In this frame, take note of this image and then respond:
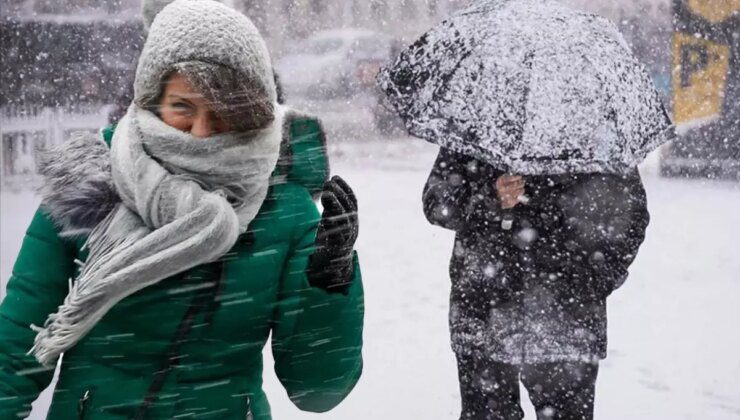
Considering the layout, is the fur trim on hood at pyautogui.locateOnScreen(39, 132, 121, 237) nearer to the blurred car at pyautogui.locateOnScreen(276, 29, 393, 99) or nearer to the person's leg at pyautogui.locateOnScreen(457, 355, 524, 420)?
the person's leg at pyautogui.locateOnScreen(457, 355, 524, 420)

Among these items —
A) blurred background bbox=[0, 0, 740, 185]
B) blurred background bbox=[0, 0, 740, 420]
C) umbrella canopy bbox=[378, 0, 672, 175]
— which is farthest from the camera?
blurred background bbox=[0, 0, 740, 185]

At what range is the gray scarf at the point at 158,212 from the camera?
4.98 ft

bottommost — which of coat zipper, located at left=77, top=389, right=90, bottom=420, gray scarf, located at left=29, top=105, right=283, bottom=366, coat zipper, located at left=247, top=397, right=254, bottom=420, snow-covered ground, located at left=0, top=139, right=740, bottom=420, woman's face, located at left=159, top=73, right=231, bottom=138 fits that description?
snow-covered ground, located at left=0, top=139, right=740, bottom=420

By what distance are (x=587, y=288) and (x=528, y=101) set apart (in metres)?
0.51

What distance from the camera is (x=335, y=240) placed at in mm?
1486

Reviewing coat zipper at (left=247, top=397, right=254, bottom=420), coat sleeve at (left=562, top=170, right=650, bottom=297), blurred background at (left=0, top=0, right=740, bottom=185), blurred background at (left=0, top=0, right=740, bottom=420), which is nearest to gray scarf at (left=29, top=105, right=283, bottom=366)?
coat zipper at (left=247, top=397, right=254, bottom=420)

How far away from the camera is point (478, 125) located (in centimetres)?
266

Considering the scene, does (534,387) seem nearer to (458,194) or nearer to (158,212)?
(458,194)

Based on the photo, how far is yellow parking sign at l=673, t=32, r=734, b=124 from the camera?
5543 mm

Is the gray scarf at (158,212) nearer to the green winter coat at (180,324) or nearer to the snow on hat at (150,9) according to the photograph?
the green winter coat at (180,324)

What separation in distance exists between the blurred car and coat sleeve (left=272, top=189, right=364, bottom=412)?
546 centimetres

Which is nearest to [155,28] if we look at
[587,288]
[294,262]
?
[294,262]

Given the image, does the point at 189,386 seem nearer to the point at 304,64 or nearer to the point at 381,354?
the point at 381,354

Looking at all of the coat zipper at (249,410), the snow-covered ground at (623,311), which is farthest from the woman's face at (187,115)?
the snow-covered ground at (623,311)
